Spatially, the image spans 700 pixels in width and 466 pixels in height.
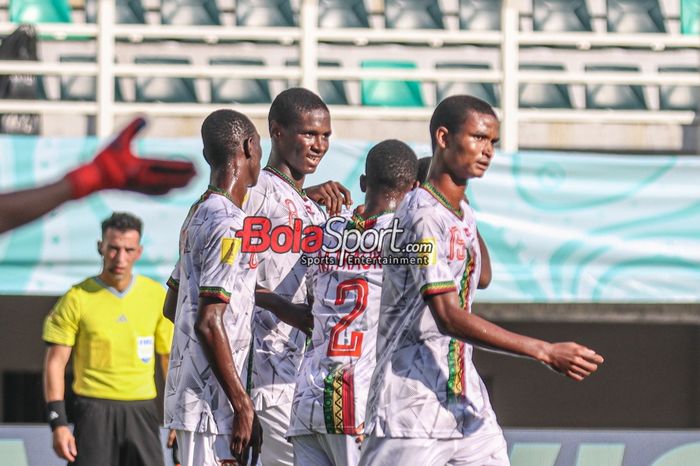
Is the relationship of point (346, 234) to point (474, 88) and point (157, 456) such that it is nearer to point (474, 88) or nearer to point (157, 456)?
point (157, 456)

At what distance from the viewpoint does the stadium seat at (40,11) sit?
1351 cm

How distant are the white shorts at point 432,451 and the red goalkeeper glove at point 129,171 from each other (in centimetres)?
229

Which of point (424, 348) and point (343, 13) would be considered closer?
point (424, 348)

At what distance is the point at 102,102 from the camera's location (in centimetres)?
1106

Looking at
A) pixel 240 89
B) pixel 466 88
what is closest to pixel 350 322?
pixel 466 88

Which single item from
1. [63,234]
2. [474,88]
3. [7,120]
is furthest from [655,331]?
[7,120]

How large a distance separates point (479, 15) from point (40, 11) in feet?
14.3

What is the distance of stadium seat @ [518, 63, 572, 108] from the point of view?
1338 centimetres

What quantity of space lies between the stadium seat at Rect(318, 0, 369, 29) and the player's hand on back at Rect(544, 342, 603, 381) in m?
9.16

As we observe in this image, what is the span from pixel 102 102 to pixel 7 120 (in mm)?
845

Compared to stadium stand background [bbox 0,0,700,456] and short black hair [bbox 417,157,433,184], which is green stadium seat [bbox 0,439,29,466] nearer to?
stadium stand background [bbox 0,0,700,456]

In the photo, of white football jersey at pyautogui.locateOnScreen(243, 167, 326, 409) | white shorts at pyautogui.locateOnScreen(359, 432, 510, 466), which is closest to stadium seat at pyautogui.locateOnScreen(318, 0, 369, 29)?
white football jersey at pyautogui.locateOnScreen(243, 167, 326, 409)

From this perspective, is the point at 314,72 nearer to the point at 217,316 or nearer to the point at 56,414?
the point at 56,414

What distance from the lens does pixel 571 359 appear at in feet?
15.6
